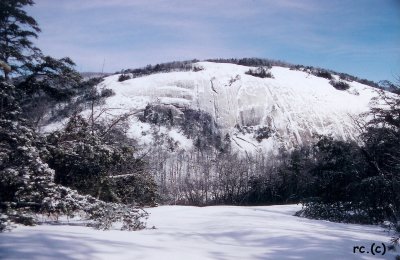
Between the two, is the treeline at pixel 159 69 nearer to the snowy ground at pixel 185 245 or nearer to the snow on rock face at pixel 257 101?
the snow on rock face at pixel 257 101

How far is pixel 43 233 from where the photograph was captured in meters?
4.65

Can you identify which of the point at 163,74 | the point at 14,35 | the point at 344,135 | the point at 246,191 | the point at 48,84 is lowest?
the point at 246,191

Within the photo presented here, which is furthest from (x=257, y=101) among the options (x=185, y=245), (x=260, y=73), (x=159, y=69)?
(x=185, y=245)

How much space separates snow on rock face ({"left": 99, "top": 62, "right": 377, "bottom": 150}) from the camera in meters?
62.2

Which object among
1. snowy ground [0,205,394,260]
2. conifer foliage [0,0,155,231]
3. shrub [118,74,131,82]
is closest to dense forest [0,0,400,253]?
conifer foliage [0,0,155,231]

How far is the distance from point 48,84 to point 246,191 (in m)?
27.4

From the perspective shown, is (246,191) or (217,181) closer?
(246,191)

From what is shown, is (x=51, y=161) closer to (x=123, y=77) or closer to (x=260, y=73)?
(x=123, y=77)

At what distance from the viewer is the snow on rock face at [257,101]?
2447 inches

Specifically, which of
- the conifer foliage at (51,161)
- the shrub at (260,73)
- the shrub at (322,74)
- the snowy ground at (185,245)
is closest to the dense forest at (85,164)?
the conifer foliage at (51,161)

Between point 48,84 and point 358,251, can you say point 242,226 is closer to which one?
point 358,251

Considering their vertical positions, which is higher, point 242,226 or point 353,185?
point 353,185

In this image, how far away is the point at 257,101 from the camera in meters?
64.7

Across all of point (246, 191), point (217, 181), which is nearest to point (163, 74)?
point (217, 181)
